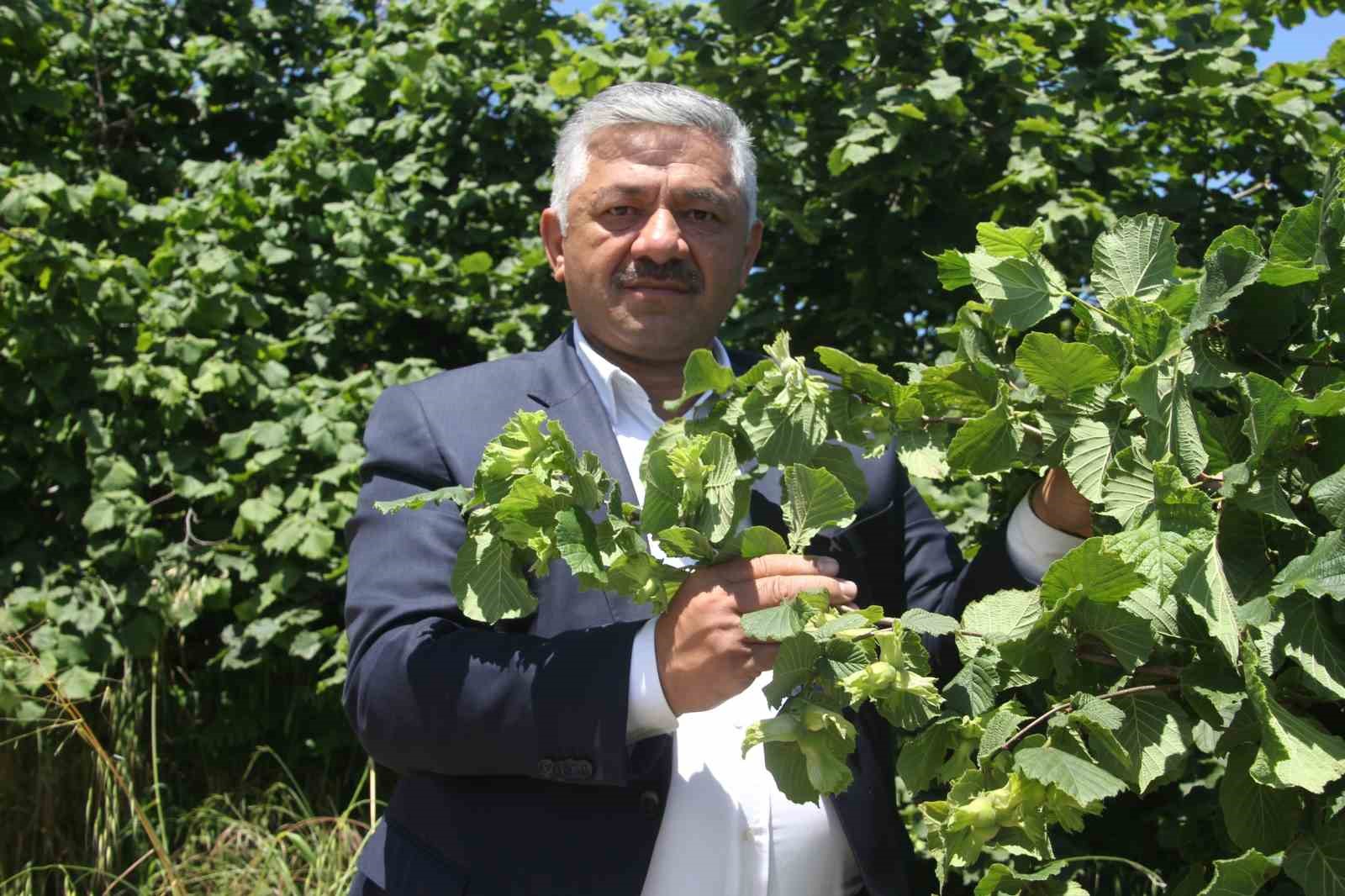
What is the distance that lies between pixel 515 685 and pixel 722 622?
0.33 m

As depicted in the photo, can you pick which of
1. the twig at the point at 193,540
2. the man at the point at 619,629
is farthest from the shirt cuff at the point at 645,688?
the twig at the point at 193,540

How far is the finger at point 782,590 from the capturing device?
1.23 m

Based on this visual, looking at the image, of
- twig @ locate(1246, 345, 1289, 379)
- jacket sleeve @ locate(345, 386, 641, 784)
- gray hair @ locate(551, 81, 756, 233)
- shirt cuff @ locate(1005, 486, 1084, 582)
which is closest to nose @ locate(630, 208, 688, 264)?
gray hair @ locate(551, 81, 756, 233)

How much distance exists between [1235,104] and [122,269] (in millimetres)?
3242

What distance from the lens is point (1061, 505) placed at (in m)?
1.46

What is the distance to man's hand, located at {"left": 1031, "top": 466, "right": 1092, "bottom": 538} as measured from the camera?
1.43 meters

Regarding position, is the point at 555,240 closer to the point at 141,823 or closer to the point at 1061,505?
the point at 1061,505

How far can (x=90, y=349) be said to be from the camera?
407 cm

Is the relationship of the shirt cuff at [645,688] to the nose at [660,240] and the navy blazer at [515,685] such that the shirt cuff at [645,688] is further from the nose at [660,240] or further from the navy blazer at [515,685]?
the nose at [660,240]

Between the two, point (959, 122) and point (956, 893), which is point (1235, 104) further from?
point (956, 893)

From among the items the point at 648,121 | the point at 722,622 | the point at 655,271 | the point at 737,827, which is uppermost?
the point at 648,121

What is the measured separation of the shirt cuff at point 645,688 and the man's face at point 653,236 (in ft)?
2.22

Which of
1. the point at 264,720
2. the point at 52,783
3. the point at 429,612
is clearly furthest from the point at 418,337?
the point at 429,612

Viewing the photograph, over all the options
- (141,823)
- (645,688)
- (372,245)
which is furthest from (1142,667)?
(372,245)
